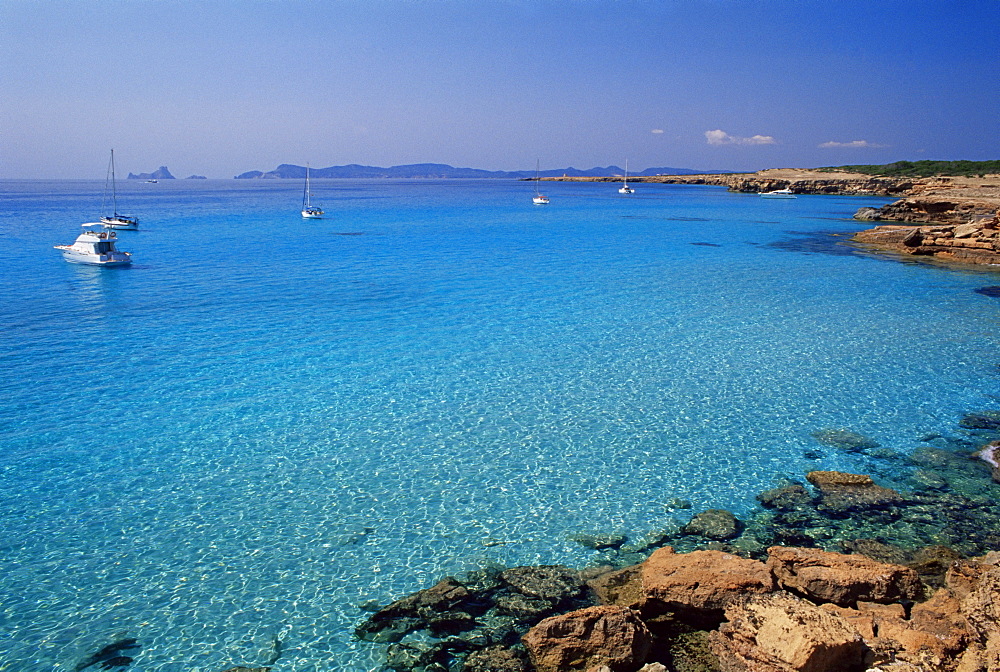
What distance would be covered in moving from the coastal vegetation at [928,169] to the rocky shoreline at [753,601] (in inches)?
3950

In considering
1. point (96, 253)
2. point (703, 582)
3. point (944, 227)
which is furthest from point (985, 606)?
point (944, 227)

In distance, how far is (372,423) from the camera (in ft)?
39.0

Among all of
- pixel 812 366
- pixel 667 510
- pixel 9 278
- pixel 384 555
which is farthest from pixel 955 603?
pixel 9 278

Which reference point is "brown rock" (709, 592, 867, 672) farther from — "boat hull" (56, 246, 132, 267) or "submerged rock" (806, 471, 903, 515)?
"boat hull" (56, 246, 132, 267)

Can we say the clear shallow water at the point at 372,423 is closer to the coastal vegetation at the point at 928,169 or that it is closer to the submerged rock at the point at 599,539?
the submerged rock at the point at 599,539

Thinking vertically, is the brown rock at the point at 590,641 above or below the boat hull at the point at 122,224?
below

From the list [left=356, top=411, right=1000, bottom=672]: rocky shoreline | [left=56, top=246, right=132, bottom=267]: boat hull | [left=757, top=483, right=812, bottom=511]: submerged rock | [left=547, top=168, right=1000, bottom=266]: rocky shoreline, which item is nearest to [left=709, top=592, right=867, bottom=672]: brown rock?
[left=356, top=411, right=1000, bottom=672]: rocky shoreline

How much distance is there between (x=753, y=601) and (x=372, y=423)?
775cm

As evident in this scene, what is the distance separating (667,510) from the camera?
356 inches

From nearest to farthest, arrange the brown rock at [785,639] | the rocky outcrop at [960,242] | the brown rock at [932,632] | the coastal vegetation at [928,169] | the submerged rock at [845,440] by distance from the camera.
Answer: the brown rock at [785,639] → the brown rock at [932,632] → the submerged rock at [845,440] → the rocky outcrop at [960,242] → the coastal vegetation at [928,169]

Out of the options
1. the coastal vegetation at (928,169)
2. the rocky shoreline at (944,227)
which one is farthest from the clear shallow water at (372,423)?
the coastal vegetation at (928,169)

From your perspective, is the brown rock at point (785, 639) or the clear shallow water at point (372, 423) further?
the clear shallow water at point (372, 423)

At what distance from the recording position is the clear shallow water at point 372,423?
7191mm

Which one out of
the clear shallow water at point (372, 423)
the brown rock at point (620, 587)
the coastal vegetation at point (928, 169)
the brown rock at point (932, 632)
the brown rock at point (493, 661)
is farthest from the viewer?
the coastal vegetation at point (928, 169)
